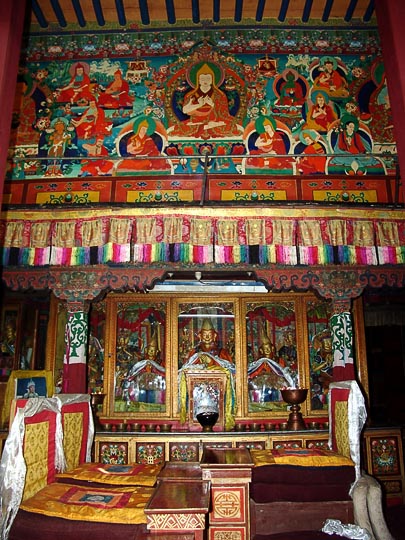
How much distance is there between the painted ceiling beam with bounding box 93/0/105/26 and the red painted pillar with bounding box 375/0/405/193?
5522mm

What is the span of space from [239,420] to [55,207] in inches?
167

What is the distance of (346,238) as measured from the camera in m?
5.82

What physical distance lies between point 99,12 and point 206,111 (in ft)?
7.17

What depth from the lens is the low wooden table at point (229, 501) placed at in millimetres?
3547

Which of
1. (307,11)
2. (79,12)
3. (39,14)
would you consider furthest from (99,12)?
(307,11)

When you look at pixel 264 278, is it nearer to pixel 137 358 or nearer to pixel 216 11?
pixel 137 358

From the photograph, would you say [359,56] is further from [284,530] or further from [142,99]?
[284,530]

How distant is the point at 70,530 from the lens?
104 inches

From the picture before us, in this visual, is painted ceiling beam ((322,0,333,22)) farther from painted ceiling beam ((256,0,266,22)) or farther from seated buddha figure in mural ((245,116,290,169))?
seated buddha figure in mural ((245,116,290,169))

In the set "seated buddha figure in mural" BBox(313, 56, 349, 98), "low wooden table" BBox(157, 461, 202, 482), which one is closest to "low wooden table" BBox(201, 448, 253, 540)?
"low wooden table" BBox(157, 461, 202, 482)

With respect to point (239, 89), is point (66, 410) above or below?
below

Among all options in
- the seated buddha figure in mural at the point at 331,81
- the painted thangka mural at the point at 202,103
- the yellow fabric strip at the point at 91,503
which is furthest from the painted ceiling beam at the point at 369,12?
the yellow fabric strip at the point at 91,503

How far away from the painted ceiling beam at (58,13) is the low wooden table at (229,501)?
6.55 meters

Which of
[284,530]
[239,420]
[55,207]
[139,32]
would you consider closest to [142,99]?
[139,32]
